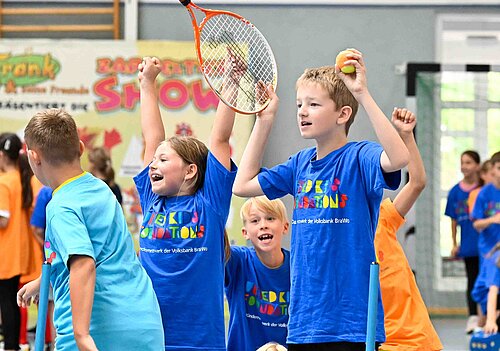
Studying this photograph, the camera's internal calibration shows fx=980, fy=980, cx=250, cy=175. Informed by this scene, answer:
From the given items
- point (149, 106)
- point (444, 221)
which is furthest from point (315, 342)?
point (444, 221)

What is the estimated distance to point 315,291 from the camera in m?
3.06

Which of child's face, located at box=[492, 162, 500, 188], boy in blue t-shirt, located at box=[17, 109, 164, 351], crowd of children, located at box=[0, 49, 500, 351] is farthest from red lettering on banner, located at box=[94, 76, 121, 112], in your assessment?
boy in blue t-shirt, located at box=[17, 109, 164, 351]

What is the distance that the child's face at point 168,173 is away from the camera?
353 cm

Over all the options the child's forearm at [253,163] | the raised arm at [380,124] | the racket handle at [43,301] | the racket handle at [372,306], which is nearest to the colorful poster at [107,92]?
the child's forearm at [253,163]

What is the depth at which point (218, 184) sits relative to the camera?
349cm

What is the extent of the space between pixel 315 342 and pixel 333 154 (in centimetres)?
61

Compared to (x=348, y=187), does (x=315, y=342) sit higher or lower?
lower

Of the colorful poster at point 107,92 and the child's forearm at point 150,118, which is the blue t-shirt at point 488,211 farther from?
the child's forearm at point 150,118

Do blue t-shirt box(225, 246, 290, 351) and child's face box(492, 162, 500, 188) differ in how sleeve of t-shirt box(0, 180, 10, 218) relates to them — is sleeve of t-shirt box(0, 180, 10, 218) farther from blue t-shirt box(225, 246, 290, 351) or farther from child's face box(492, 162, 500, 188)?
child's face box(492, 162, 500, 188)

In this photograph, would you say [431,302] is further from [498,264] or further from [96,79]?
[96,79]

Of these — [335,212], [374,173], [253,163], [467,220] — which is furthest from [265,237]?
[467,220]

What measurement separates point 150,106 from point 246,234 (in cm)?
74

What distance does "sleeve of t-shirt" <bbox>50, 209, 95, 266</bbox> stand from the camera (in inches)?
105

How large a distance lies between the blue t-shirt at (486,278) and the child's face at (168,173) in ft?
13.8
